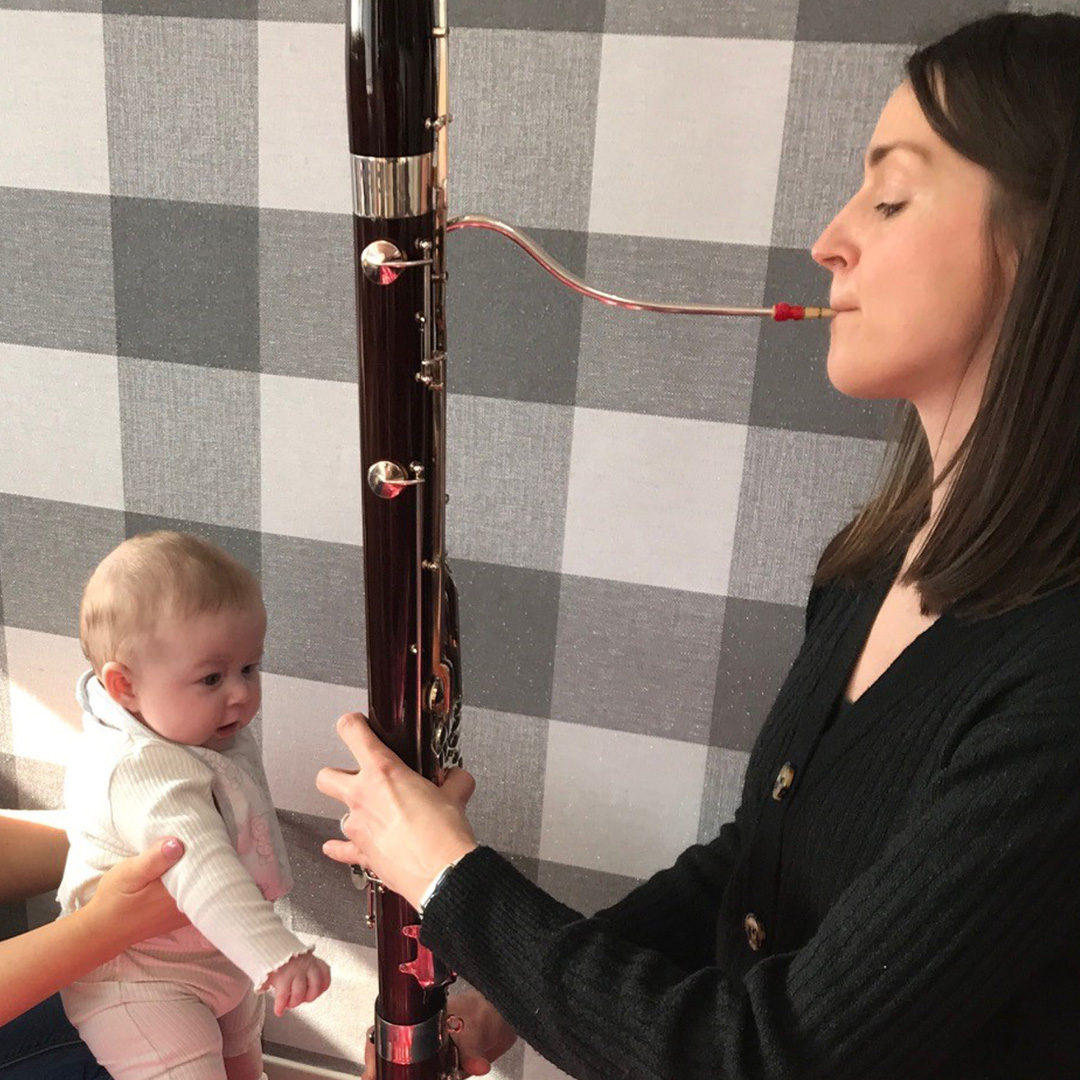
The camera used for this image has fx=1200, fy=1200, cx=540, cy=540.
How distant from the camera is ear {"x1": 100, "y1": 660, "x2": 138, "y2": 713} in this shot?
1.26 meters

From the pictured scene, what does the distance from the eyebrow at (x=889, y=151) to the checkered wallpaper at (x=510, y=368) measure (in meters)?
0.33

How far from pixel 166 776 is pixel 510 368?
0.60 metres

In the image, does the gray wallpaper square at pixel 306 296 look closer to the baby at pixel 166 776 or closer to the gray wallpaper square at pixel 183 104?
the gray wallpaper square at pixel 183 104

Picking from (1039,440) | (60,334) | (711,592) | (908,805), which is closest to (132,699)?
(60,334)

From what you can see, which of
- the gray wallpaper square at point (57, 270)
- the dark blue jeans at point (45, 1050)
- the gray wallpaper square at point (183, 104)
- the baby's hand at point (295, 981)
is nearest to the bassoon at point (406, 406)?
the baby's hand at point (295, 981)

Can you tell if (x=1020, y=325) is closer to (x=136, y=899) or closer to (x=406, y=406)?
(x=406, y=406)

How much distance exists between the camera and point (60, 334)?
1.56m

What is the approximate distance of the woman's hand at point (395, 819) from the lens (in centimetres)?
96

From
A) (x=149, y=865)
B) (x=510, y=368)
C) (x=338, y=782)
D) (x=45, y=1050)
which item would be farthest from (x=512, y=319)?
(x=45, y=1050)

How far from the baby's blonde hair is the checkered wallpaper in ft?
0.85

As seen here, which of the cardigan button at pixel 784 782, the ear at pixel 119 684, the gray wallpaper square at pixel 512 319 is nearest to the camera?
the cardigan button at pixel 784 782

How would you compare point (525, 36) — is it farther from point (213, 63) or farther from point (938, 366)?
point (938, 366)

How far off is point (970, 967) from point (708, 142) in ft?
2.88

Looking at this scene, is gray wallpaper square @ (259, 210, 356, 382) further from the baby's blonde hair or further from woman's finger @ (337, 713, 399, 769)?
woman's finger @ (337, 713, 399, 769)
